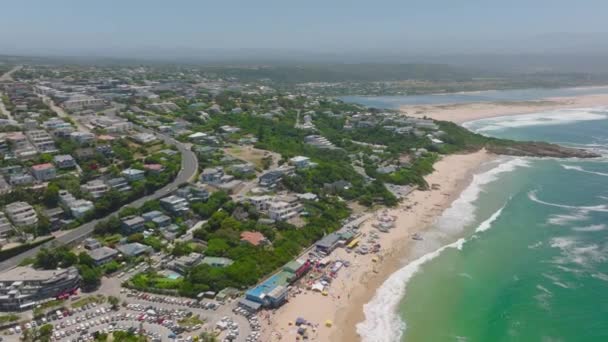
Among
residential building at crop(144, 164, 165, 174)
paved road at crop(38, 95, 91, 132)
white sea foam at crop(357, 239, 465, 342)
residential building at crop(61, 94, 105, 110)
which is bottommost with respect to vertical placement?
white sea foam at crop(357, 239, 465, 342)

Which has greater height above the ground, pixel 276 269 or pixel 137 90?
pixel 137 90

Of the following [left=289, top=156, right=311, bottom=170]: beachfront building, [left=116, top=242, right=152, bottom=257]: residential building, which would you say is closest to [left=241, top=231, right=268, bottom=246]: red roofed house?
[left=116, top=242, right=152, bottom=257]: residential building

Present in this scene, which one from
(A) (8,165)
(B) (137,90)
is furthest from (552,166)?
(B) (137,90)

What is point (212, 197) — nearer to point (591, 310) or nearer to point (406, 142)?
point (591, 310)

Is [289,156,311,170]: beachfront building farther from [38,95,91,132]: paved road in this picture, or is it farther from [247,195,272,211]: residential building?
[38,95,91,132]: paved road

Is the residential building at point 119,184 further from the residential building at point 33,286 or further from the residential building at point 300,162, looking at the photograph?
the residential building at point 300,162

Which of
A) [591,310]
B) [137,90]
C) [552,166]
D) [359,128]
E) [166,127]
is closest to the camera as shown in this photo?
[591,310]
